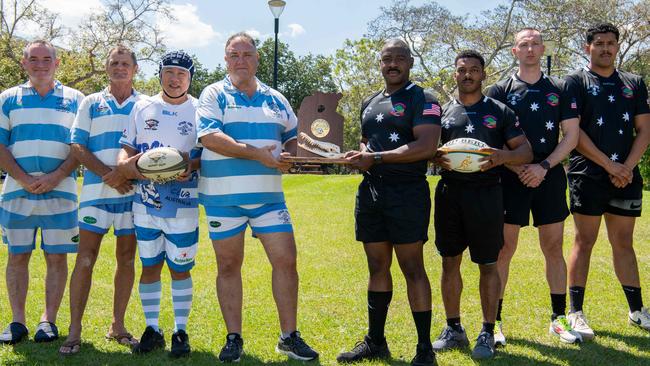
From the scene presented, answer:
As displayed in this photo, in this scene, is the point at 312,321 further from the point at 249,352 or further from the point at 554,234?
the point at 554,234

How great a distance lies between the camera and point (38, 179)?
16.3 ft

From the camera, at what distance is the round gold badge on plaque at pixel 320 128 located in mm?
5074

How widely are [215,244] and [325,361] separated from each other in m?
1.23

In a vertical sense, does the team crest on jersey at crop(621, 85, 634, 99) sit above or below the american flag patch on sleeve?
above

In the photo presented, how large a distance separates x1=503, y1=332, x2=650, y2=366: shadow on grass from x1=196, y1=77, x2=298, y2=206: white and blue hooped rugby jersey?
91.8 inches

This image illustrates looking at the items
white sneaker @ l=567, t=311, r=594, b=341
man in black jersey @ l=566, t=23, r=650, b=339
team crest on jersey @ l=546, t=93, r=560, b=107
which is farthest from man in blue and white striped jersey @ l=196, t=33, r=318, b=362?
man in black jersey @ l=566, t=23, r=650, b=339

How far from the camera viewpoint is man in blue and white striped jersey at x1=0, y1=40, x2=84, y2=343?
16.5 feet

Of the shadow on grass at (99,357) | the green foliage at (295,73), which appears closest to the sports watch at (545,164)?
the shadow on grass at (99,357)

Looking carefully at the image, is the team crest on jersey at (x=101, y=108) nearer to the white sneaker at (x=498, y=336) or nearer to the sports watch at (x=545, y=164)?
the sports watch at (x=545, y=164)

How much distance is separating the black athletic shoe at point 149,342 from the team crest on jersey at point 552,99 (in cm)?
369

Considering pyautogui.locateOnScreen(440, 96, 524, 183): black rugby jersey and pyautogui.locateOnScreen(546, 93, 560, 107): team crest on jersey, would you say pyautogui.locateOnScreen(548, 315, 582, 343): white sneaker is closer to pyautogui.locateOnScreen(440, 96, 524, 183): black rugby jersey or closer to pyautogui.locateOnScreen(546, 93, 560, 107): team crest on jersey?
pyautogui.locateOnScreen(440, 96, 524, 183): black rugby jersey

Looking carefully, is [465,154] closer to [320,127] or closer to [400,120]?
[400,120]

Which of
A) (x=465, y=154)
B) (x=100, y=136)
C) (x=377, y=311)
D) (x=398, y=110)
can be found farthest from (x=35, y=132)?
(x=465, y=154)

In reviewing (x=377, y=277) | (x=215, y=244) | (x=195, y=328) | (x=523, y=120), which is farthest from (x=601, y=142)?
(x=195, y=328)
